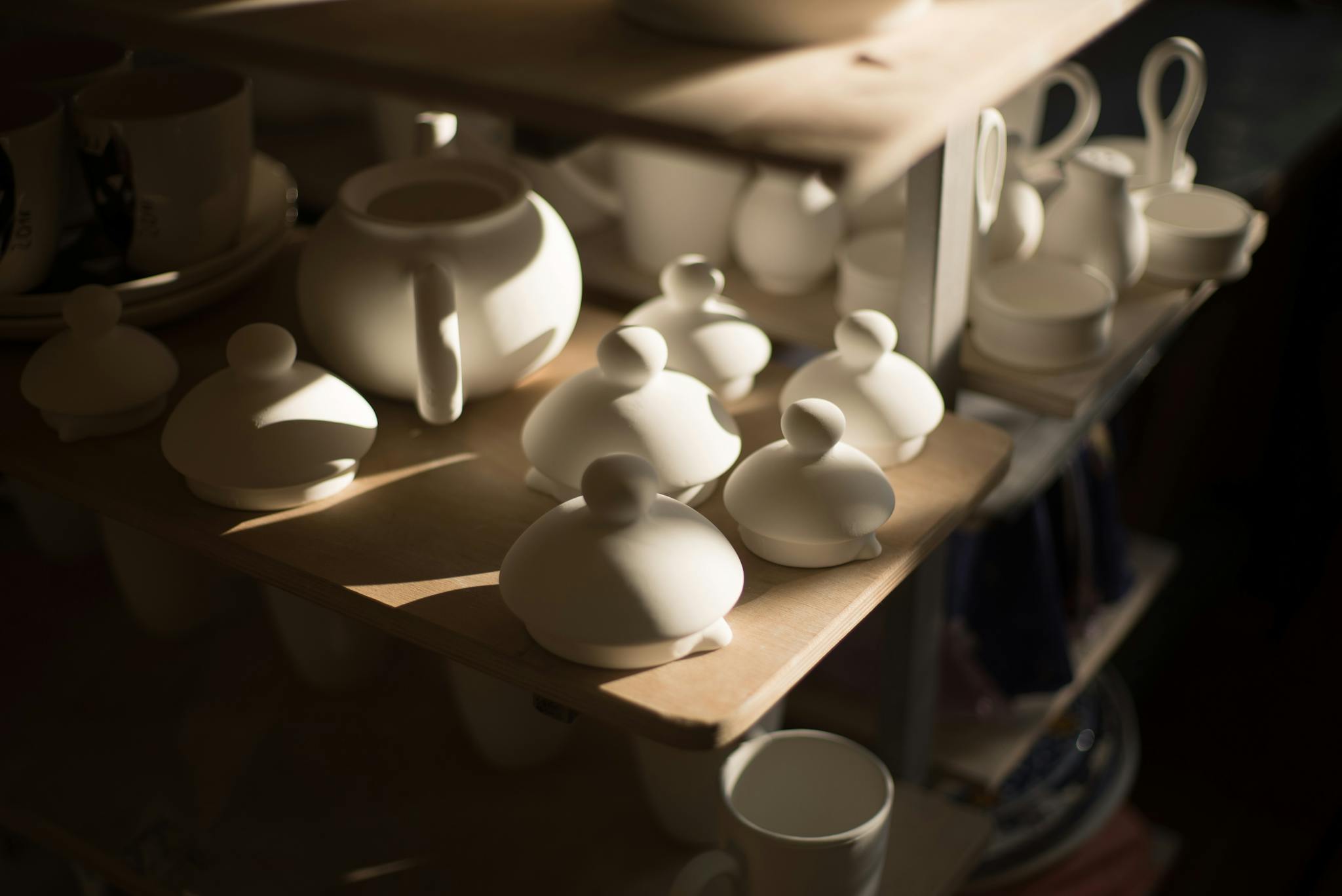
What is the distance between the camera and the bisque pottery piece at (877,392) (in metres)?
0.81

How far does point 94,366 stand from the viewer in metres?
0.82

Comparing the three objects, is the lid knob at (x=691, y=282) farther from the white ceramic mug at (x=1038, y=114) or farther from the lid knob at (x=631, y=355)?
the white ceramic mug at (x=1038, y=114)

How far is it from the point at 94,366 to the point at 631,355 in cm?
36

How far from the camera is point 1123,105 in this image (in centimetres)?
188

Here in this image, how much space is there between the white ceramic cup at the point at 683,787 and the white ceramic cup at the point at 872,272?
328 mm

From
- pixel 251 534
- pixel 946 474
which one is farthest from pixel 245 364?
pixel 946 474

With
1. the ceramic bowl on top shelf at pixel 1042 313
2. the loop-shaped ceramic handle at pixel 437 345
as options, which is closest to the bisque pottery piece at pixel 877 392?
the ceramic bowl on top shelf at pixel 1042 313

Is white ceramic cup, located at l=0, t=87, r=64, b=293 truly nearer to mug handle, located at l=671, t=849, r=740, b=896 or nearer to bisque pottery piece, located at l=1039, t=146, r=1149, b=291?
mug handle, located at l=671, t=849, r=740, b=896

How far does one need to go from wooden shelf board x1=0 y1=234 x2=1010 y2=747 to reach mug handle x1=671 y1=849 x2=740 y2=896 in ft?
0.78

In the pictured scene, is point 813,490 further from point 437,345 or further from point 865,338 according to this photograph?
point 437,345

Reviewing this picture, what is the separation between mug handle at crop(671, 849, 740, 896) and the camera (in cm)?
85

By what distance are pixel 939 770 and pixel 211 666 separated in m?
0.75

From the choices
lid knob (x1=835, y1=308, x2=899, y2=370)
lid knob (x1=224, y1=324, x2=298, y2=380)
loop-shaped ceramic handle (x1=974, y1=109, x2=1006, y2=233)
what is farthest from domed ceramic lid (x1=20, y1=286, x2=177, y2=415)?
loop-shaped ceramic handle (x1=974, y1=109, x2=1006, y2=233)

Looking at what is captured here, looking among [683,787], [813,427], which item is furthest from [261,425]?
[683,787]
